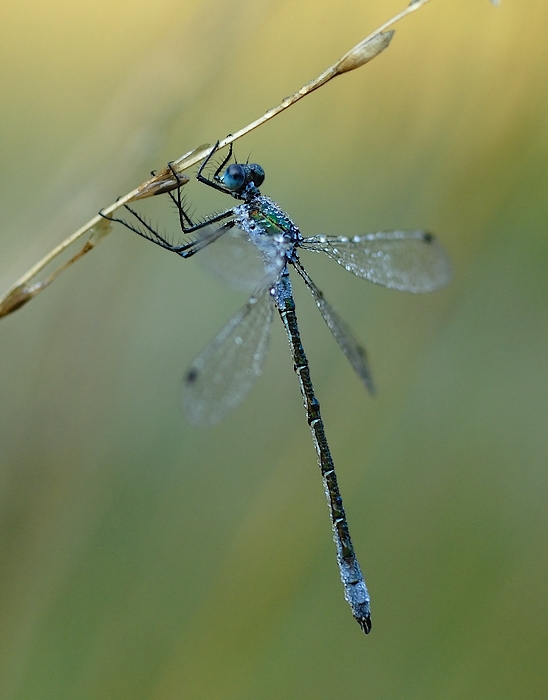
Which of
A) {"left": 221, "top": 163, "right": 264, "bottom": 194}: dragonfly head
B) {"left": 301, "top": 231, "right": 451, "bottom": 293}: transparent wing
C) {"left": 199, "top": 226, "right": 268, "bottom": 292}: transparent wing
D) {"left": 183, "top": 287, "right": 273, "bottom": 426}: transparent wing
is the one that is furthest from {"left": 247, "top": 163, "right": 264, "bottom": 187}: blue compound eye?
{"left": 183, "top": 287, "right": 273, "bottom": 426}: transparent wing

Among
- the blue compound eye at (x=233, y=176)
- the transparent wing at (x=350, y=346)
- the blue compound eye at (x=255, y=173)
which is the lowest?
the transparent wing at (x=350, y=346)

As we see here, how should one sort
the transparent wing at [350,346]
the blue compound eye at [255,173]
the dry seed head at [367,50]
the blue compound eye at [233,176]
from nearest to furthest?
the dry seed head at [367,50]
the blue compound eye at [233,176]
the blue compound eye at [255,173]
the transparent wing at [350,346]

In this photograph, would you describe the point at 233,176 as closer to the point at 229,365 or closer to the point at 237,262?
the point at 237,262

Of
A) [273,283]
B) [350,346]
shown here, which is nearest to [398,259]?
[350,346]

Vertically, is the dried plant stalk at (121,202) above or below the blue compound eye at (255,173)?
below

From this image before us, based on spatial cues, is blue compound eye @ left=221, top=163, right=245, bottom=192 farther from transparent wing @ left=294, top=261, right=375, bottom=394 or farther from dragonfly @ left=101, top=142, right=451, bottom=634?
transparent wing @ left=294, top=261, right=375, bottom=394

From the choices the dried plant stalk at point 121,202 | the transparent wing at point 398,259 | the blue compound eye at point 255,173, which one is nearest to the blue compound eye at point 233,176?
the blue compound eye at point 255,173

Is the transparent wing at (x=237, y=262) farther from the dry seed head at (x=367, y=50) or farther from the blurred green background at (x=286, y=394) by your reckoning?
the dry seed head at (x=367, y=50)

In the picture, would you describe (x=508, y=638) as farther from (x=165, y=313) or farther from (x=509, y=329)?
(x=165, y=313)
